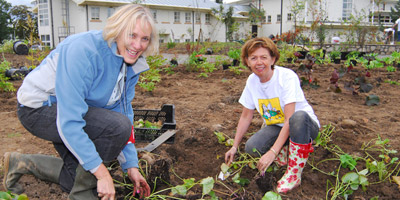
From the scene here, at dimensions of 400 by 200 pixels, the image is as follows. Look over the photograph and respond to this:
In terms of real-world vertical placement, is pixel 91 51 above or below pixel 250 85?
above

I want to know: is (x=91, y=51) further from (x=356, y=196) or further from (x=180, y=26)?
(x=180, y=26)

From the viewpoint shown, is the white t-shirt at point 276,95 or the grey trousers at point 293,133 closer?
the grey trousers at point 293,133

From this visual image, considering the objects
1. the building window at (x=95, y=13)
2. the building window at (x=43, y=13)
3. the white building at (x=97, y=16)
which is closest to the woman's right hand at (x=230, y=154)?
the white building at (x=97, y=16)

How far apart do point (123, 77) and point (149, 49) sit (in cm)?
22

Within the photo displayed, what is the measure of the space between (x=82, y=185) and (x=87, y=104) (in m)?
0.44

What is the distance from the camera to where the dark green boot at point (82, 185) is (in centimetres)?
172

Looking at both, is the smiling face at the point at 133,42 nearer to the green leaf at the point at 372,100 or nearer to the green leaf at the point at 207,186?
the green leaf at the point at 207,186

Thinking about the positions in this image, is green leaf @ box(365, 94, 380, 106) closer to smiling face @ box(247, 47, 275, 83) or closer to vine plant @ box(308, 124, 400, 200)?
vine plant @ box(308, 124, 400, 200)

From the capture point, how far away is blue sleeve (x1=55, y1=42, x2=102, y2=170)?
1.49 m

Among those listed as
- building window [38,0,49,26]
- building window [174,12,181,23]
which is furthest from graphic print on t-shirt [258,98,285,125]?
building window [38,0,49,26]

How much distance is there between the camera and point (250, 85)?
2.37 metres

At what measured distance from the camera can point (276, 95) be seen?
223 cm

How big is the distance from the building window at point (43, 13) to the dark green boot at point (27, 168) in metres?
26.5

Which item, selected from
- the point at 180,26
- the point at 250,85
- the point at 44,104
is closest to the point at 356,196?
the point at 250,85
